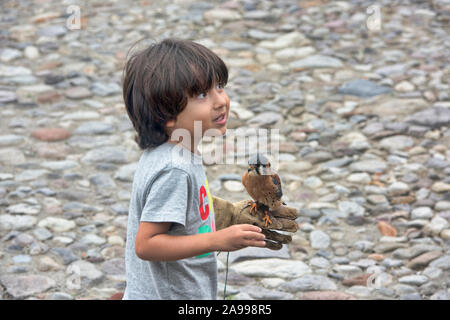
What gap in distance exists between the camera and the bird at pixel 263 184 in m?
2.37

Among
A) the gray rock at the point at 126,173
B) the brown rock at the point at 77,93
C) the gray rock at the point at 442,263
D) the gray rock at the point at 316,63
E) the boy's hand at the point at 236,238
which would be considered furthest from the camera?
the gray rock at the point at 316,63

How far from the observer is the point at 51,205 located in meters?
4.43

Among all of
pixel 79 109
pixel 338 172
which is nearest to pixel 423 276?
pixel 338 172

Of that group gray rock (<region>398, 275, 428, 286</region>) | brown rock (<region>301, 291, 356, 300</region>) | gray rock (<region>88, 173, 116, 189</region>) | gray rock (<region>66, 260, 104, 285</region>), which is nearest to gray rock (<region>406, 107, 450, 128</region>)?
gray rock (<region>398, 275, 428, 286</region>)

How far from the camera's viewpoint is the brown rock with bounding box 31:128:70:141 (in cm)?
539

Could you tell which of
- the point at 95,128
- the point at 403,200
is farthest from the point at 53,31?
the point at 403,200

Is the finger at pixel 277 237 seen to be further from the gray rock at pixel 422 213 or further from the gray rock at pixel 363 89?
the gray rock at pixel 363 89

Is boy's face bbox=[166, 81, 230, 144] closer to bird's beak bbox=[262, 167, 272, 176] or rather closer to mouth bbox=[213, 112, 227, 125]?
mouth bbox=[213, 112, 227, 125]

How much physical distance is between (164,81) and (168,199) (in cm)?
44

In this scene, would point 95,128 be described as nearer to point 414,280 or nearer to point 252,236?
point 414,280

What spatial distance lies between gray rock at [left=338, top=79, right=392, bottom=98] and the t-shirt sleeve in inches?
161

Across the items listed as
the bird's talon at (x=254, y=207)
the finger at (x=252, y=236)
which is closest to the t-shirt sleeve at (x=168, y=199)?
the finger at (x=252, y=236)

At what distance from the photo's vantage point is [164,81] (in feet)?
7.59
